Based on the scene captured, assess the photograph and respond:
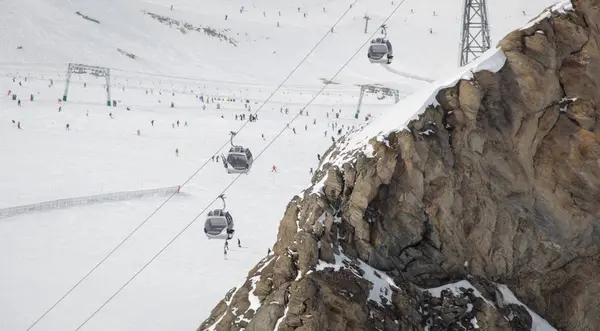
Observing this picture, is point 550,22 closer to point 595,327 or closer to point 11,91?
point 595,327

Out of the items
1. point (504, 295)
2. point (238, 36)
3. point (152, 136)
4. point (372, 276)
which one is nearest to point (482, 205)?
point (504, 295)

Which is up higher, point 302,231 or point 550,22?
point 550,22

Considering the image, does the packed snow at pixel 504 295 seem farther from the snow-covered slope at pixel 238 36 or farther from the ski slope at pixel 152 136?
the snow-covered slope at pixel 238 36

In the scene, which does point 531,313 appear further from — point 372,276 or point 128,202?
point 128,202

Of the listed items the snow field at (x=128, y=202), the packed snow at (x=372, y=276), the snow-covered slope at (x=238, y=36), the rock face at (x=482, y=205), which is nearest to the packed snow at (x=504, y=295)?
the rock face at (x=482, y=205)

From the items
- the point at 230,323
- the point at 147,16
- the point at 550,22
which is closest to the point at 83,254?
the point at 230,323

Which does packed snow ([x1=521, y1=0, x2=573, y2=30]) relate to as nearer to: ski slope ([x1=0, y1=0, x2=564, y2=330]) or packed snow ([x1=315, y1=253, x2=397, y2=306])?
packed snow ([x1=315, y1=253, x2=397, y2=306])
